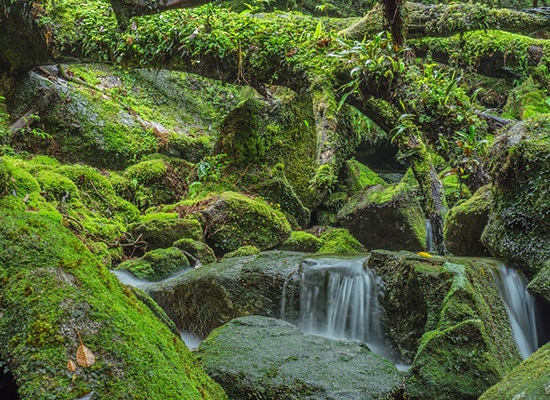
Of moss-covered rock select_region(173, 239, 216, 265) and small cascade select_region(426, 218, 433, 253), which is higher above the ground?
moss-covered rock select_region(173, 239, 216, 265)

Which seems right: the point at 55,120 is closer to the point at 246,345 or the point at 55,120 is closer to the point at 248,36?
the point at 248,36

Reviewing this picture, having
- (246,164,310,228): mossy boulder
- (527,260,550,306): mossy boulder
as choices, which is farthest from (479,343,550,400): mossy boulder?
(246,164,310,228): mossy boulder

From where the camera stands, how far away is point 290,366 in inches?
124

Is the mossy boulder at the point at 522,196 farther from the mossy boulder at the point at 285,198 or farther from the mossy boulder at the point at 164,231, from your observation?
the mossy boulder at the point at 285,198

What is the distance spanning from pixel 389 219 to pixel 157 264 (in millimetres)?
3676

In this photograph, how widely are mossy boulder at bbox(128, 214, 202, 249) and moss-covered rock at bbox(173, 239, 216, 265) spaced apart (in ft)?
0.74

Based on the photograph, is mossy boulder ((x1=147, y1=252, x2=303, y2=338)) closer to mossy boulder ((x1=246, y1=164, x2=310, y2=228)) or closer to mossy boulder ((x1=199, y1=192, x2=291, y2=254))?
mossy boulder ((x1=199, y1=192, x2=291, y2=254))

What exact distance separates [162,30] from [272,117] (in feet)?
9.62

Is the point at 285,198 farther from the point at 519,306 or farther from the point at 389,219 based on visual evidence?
the point at 519,306

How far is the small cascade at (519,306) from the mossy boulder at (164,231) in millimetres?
4079

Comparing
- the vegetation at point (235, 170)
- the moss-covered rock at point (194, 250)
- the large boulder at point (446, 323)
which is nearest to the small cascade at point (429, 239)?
the vegetation at point (235, 170)

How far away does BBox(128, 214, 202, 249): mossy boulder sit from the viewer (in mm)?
6953

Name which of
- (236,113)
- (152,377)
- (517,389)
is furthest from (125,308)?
(236,113)

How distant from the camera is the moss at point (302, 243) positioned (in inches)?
297
